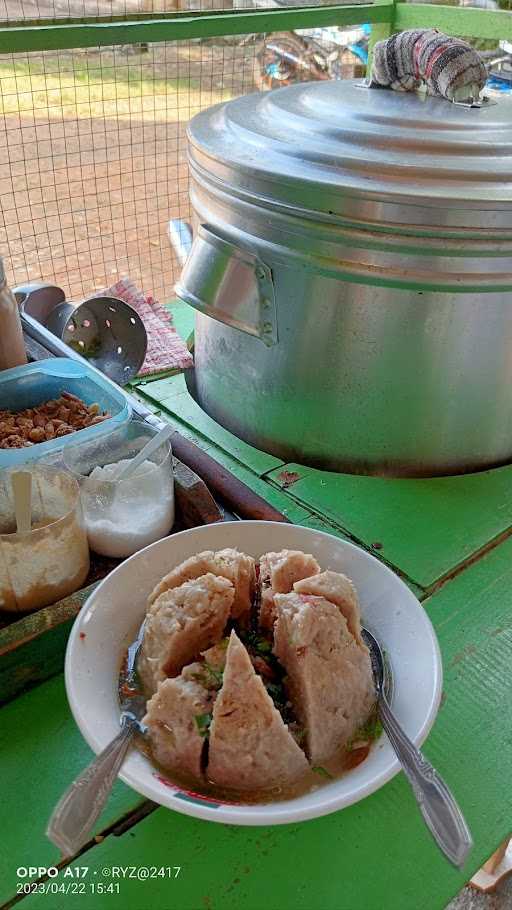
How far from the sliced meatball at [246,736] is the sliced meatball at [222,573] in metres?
0.11

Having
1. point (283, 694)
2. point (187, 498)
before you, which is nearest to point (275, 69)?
point (187, 498)

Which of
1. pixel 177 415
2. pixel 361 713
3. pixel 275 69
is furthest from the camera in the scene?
pixel 275 69

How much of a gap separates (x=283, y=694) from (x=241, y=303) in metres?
0.57

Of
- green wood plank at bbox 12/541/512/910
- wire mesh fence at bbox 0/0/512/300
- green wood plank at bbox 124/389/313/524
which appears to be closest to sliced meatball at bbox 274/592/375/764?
green wood plank at bbox 12/541/512/910

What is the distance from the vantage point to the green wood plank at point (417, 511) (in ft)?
3.17

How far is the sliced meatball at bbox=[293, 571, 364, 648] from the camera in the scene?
605mm

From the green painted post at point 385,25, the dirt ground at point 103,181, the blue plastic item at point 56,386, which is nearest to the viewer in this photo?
the blue plastic item at point 56,386

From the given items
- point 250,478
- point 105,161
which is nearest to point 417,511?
point 250,478

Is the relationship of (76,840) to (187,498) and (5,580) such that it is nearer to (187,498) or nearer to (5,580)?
(5,580)

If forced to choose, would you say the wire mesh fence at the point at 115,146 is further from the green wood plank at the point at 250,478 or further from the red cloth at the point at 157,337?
the green wood plank at the point at 250,478

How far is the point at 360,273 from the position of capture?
91 centimetres

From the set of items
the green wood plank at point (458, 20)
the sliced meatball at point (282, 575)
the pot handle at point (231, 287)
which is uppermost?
the green wood plank at point (458, 20)

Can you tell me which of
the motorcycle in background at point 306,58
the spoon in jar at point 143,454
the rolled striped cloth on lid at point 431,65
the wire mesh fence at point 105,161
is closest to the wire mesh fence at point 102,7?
the wire mesh fence at point 105,161

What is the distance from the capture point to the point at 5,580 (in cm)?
73
